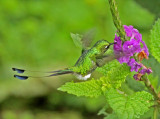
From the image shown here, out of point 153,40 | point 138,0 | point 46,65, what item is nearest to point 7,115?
point 46,65

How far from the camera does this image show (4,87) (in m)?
4.43

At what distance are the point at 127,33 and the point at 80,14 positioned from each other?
3.55 metres

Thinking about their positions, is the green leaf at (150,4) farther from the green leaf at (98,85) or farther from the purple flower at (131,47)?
the purple flower at (131,47)

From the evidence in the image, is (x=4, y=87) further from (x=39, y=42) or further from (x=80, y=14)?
(x=80, y=14)

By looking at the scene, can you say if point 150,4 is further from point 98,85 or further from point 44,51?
point 44,51

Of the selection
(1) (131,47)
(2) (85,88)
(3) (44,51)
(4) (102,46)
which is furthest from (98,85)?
(3) (44,51)

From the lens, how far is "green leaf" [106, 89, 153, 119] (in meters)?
1.09

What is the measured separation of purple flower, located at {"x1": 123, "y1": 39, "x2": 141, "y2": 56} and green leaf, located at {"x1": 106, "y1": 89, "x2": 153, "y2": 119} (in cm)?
17

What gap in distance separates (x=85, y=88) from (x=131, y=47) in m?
0.29

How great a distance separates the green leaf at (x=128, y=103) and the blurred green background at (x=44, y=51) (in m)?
3.06

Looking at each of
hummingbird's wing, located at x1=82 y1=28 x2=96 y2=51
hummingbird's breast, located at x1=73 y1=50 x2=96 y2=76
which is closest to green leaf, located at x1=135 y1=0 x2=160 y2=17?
hummingbird's wing, located at x1=82 y1=28 x2=96 y2=51

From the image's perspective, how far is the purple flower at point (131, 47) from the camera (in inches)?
42.3

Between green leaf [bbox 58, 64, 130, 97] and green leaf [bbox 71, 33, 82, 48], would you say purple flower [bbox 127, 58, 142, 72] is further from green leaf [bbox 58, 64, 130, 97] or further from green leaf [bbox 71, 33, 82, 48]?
green leaf [bbox 71, 33, 82, 48]

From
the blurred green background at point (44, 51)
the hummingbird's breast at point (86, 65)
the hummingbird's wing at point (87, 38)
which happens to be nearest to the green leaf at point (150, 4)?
the hummingbird's wing at point (87, 38)
